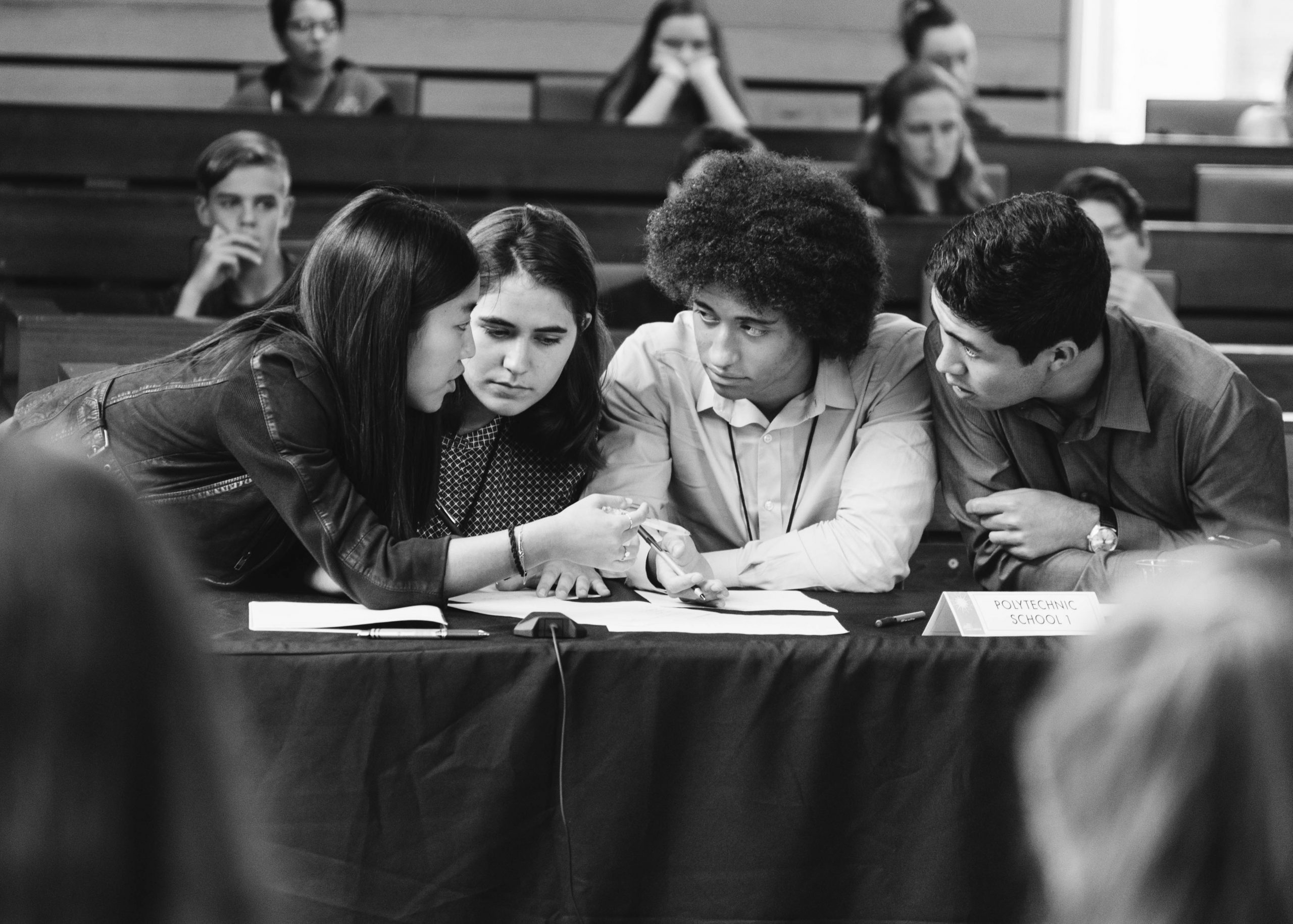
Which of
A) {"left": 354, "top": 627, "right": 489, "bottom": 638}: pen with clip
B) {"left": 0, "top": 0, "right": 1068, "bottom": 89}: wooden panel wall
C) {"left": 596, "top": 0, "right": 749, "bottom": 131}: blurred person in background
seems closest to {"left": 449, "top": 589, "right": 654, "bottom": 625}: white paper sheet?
{"left": 354, "top": 627, "right": 489, "bottom": 638}: pen with clip

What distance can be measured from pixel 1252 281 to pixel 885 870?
10.4 feet

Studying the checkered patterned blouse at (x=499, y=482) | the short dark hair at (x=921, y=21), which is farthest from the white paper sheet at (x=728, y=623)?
the short dark hair at (x=921, y=21)

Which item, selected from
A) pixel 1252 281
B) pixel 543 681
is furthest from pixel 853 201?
pixel 1252 281

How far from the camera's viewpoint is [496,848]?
1568 millimetres

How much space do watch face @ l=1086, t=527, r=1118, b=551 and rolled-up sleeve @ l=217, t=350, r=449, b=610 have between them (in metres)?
0.89

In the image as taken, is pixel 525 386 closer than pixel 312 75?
Yes

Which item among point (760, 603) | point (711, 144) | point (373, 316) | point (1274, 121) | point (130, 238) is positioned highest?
point (1274, 121)

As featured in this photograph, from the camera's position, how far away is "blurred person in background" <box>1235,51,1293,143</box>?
530cm

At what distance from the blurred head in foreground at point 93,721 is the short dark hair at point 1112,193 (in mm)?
3418

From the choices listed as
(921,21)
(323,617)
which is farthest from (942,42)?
(323,617)

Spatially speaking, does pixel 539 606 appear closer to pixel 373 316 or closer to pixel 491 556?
pixel 491 556

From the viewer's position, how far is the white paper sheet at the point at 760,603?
1.86 meters

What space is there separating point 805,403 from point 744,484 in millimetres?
158

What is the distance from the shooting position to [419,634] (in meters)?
1.60
